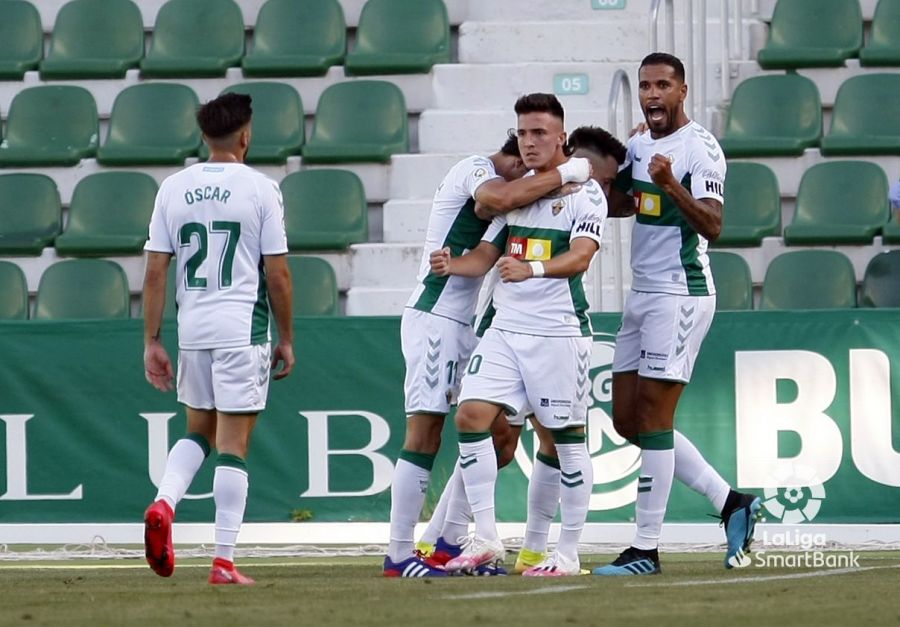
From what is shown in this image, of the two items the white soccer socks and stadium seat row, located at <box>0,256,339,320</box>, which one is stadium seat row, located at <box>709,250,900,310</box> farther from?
the white soccer socks

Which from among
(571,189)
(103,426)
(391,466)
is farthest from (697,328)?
(103,426)

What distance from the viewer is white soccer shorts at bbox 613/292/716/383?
24.4 ft

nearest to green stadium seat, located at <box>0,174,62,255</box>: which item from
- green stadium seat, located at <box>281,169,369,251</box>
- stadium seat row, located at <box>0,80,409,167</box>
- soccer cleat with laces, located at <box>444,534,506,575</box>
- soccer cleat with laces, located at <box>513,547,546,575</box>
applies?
stadium seat row, located at <box>0,80,409,167</box>

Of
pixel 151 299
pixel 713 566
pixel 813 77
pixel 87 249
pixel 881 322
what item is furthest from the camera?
pixel 813 77

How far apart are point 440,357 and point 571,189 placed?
88 centimetres

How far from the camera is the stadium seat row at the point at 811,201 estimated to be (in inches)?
465

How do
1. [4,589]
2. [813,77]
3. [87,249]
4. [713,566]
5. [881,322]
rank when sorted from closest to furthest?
[4,589] → [713,566] → [881,322] → [87,249] → [813,77]

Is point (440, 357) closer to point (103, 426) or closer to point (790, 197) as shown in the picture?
point (103, 426)

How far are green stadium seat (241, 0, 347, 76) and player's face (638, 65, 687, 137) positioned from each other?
6.13 meters

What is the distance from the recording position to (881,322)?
32.0 ft

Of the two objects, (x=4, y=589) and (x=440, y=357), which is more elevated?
(x=440, y=357)

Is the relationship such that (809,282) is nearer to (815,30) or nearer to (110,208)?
(815,30)

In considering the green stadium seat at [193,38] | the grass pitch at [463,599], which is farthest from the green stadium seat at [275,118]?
the grass pitch at [463,599]

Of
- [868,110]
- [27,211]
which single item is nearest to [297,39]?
[27,211]
